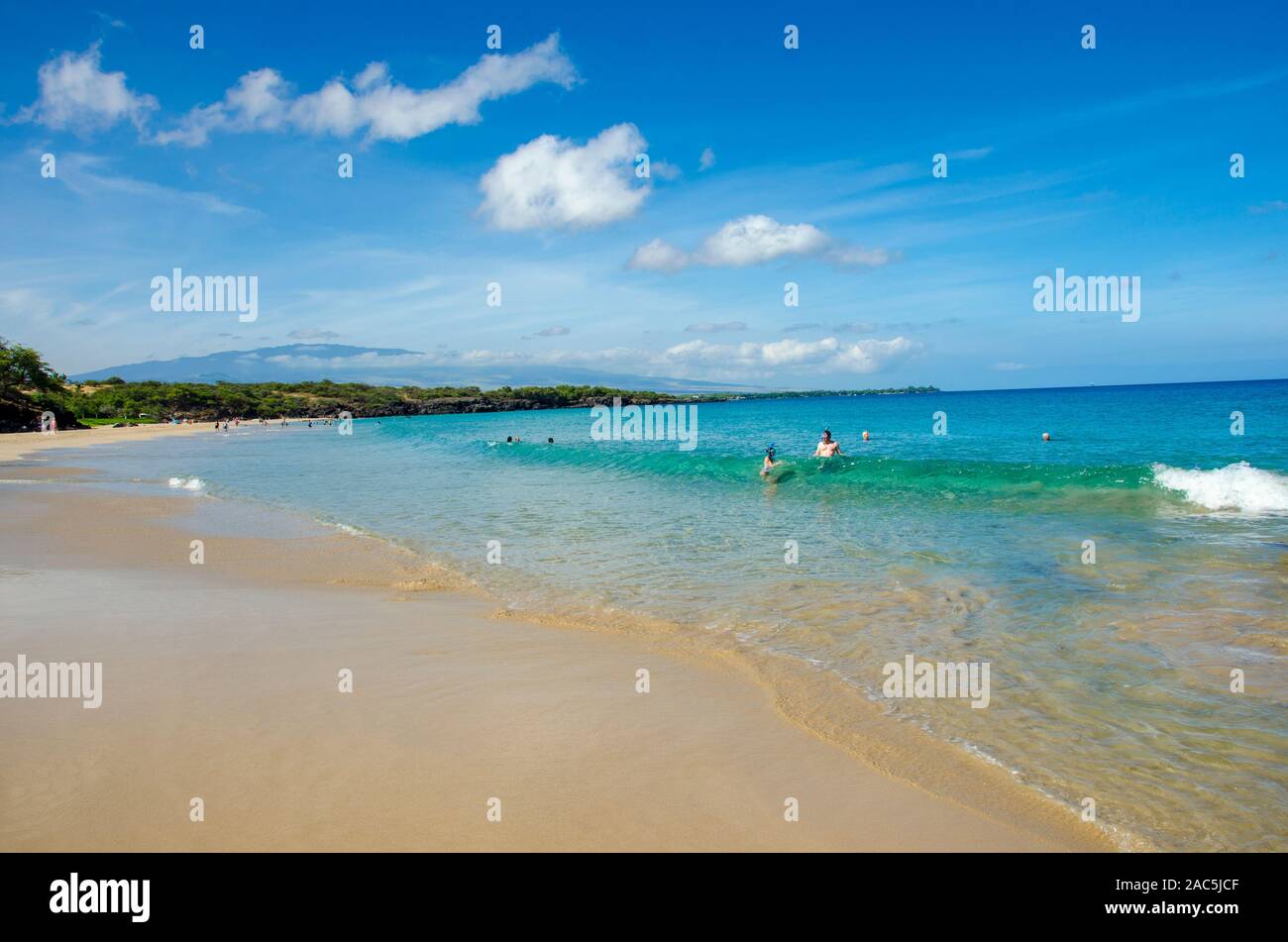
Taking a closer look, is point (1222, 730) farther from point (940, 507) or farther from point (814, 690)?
point (940, 507)

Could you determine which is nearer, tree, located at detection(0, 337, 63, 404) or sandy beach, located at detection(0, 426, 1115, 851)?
sandy beach, located at detection(0, 426, 1115, 851)

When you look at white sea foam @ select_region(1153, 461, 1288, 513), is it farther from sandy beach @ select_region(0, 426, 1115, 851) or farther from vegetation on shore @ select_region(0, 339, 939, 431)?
vegetation on shore @ select_region(0, 339, 939, 431)

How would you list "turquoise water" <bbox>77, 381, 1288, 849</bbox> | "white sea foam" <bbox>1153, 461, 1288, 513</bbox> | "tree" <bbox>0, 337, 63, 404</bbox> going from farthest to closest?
"tree" <bbox>0, 337, 63, 404</bbox> < "white sea foam" <bbox>1153, 461, 1288, 513</bbox> < "turquoise water" <bbox>77, 381, 1288, 849</bbox>

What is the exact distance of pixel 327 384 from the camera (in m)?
149

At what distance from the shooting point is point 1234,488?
18312 millimetres

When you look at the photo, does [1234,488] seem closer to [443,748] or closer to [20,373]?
[443,748]

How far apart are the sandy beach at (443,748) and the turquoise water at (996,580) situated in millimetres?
858

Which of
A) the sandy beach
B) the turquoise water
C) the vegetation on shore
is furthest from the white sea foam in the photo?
the vegetation on shore

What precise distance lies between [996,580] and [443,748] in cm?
874

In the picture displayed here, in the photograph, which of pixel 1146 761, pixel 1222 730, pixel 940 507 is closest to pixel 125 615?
pixel 1146 761

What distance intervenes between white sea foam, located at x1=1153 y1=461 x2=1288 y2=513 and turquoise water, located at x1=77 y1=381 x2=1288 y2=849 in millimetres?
97

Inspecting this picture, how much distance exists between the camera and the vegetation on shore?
6838cm

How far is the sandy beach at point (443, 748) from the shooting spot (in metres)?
4.21

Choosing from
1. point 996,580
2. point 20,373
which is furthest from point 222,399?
point 996,580
